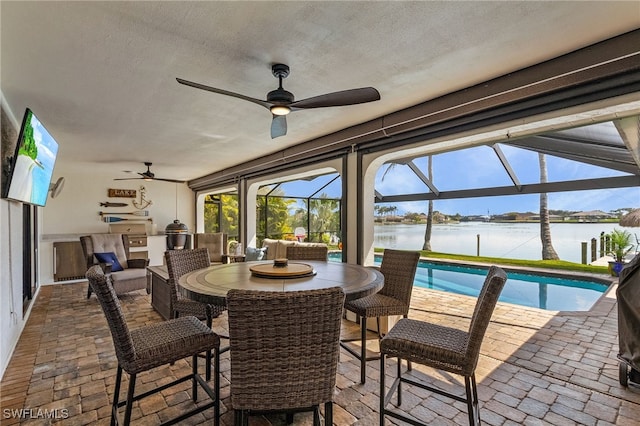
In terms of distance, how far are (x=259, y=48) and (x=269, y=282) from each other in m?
1.59

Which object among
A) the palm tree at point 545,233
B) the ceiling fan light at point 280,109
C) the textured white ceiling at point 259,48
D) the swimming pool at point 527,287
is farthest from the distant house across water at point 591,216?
the ceiling fan light at point 280,109

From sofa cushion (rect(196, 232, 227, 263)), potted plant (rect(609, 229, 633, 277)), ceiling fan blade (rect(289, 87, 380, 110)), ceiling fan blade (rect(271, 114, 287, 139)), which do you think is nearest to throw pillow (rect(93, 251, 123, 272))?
sofa cushion (rect(196, 232, 227, 263))

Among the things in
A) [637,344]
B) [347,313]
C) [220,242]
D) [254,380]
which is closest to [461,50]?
[254,380]

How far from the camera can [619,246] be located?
6.41m

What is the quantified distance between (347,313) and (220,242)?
11.8ft

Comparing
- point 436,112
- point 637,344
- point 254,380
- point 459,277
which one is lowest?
point 459,277

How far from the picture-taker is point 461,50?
7.15 ft

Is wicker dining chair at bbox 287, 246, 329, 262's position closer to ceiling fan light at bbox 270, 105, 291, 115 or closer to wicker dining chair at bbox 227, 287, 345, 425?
ceiling fan light at bbox 270, 105, 291, 115

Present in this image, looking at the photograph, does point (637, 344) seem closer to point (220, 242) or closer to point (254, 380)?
point (254, 380)

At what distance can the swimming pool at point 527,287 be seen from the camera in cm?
627

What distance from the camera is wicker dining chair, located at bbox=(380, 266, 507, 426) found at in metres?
1.73

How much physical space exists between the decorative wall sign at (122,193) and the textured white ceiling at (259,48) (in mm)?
5324

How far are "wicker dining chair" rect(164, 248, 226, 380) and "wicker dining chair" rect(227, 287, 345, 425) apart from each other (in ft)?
3.88

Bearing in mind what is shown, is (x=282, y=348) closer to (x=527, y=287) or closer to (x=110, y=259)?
(x=110, y=259)
